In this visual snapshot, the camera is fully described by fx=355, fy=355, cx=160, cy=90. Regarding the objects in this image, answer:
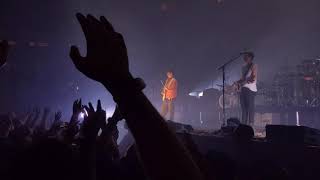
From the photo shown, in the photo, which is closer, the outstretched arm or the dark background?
the outstretched arm

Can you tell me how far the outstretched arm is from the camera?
126 centimetres

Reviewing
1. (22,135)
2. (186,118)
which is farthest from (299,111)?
(22,135)

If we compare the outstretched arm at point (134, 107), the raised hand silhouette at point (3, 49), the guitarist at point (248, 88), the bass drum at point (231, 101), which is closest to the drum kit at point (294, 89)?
the bass drum at point (231, 101)

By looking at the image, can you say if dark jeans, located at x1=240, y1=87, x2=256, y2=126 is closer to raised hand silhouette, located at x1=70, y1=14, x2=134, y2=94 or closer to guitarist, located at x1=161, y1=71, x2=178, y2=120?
guitarist, located at x1=161, y1=71, x2=178, y2=120

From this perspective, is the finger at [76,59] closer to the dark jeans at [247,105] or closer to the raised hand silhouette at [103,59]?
the raised hand silhouette at [103,59]

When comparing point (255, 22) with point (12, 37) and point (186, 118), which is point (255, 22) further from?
point (12, 37)

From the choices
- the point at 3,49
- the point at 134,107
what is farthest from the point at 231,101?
the point at 134,107

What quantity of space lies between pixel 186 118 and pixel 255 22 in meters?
6.29

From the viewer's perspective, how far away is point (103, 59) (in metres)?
1.32

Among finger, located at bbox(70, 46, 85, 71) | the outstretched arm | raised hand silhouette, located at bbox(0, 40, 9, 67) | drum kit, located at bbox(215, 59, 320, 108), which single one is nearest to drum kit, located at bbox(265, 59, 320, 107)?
drum kit, located at bbox(215, 59, 320, 108)

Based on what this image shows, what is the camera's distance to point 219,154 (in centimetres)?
328

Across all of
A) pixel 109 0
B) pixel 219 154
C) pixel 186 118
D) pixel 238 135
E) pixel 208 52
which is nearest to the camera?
pixel 219 154

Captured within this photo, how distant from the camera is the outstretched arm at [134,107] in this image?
1.26 m

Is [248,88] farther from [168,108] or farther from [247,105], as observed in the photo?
[168,108]
